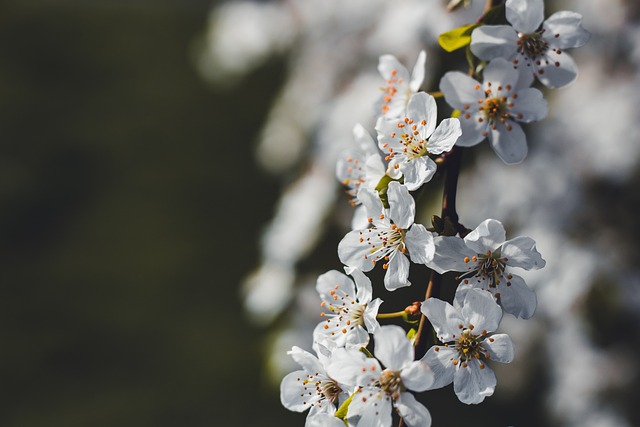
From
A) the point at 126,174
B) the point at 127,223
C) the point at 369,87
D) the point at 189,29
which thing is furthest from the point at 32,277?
the point at 369,87

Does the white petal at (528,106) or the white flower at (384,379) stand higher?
the white petal at (528,106)

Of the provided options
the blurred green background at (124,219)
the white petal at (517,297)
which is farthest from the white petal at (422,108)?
the blurred green background at (124,219)

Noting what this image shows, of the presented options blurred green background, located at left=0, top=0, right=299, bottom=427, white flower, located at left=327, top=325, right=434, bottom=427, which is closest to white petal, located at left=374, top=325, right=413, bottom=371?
white flower, located at left=327, top=325, right=434, bottom=427

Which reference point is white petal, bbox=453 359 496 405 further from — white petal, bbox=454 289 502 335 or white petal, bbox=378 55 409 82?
white petal, bbox=378 55 409 82

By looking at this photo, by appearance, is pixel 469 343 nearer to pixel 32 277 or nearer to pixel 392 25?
pixel 392 25

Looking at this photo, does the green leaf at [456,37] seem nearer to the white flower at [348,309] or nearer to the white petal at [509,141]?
the white petal at [509,141]

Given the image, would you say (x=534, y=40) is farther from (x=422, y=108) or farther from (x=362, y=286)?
(x=362, y=286)

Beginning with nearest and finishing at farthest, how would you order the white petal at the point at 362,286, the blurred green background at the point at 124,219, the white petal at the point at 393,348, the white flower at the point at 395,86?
1. the white petal at the point at 393,348
2. the white petal at the point at 362,286
3. the white flower at the point at 395,86
4. the blurred green background at the point at 124,219
